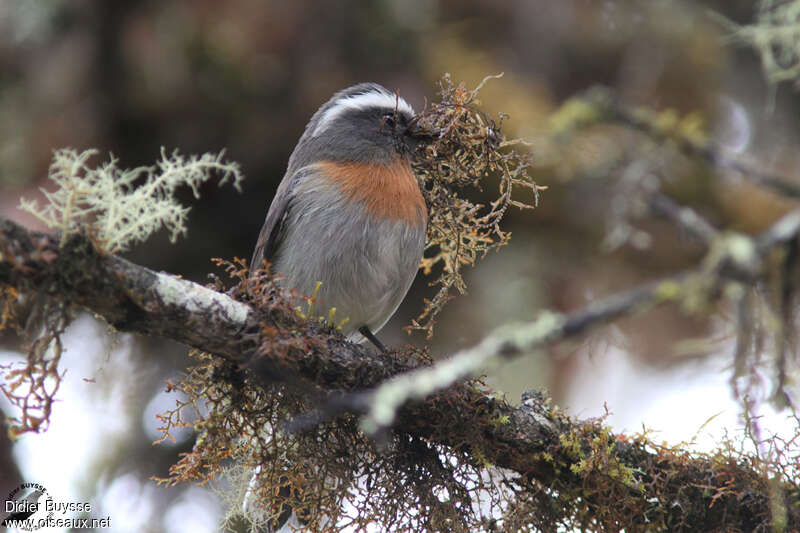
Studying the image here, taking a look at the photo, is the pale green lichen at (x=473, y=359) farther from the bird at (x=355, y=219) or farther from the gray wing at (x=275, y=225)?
the gray wing at (x=275, y=225)

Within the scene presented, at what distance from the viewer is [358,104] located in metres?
4.79

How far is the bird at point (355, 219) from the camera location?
422cm

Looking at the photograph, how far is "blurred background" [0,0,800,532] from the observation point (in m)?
5.98

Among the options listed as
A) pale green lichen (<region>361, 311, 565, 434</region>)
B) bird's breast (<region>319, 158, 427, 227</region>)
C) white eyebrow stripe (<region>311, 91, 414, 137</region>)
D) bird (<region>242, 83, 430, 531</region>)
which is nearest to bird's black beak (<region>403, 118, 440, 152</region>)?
bird (<region>242, 83, 430, 531</region>)

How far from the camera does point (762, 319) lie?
192 cm

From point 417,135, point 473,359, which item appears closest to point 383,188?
point 417,135

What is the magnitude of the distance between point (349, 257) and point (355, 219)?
8.6 inches

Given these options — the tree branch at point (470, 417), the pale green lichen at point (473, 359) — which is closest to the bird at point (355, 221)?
the tree branch at point (470, 417)

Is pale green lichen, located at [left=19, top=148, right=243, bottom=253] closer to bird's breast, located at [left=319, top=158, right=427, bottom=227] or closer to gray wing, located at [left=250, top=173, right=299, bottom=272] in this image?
bird's breast, located at [left=319, top=158, right=427, bottom=227]

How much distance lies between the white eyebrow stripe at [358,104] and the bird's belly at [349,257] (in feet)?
2.47

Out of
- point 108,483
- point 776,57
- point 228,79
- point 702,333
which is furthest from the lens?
point 702,333

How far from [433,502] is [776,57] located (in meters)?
3.30

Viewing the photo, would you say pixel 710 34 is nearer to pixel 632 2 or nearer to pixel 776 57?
pixel 632 2

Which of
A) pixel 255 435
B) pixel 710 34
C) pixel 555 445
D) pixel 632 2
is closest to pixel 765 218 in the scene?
pixel 710 34
